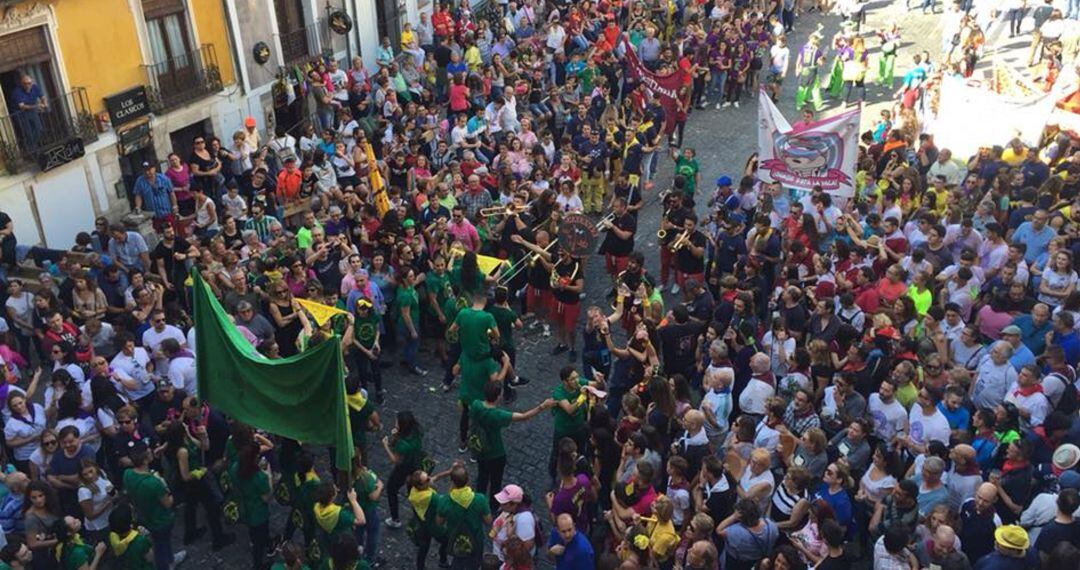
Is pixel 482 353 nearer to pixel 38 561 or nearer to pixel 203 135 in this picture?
pixel 38 561

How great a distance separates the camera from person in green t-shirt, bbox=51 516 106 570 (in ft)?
27.7

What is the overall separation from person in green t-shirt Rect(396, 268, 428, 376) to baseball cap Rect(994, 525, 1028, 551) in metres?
7.14

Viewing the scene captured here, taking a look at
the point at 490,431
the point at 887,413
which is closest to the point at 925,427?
the point at 887,413

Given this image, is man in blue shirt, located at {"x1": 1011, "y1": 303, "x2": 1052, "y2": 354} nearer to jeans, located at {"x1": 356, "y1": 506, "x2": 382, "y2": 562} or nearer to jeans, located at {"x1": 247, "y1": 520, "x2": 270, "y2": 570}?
jeans, located at {"x1": 356, "y1": 506, "x2": 382, "y2": 562}

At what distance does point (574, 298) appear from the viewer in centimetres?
1307

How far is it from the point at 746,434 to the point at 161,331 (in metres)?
6.38

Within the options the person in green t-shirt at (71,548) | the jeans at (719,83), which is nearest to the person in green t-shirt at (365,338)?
the person in green t-shirt at (71,548)

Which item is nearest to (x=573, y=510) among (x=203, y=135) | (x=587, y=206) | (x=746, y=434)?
(x=746, y=434)

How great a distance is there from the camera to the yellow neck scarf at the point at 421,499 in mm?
8656

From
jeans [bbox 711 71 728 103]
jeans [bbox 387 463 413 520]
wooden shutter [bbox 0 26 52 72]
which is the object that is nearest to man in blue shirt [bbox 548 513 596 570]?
jeans [bbox 387 463 413 520]

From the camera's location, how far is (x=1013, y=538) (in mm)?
7438

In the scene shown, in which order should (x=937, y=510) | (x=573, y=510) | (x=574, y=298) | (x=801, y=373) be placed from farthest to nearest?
(x=574, y=298), (x=801, y=373), (x=573, y=510), (x=937, y=510)

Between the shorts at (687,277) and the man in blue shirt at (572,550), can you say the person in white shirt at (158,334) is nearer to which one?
the man in blue shirt at (572,550)

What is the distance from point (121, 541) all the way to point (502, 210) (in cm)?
751
